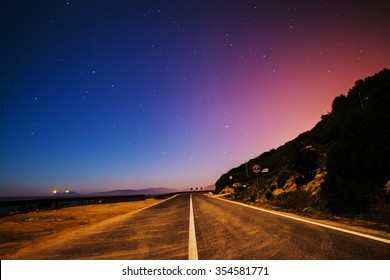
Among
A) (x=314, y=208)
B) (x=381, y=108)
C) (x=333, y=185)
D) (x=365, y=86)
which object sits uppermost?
(x=365, y=86)

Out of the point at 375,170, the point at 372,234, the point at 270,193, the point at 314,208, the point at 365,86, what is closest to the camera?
the point at 372,234

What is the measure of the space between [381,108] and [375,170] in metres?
2.85

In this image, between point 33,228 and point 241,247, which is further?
point 33,228

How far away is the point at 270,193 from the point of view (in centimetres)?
1972

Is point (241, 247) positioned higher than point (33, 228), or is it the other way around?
point (241, 247)

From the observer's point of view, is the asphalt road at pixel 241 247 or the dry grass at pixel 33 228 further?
the dry grass at pixel 33 228

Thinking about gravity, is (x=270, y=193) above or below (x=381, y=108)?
below

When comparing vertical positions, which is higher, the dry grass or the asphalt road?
the asphalt road

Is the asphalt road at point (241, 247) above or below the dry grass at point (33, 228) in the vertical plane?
above

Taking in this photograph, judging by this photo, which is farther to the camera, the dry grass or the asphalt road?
the dry grass
